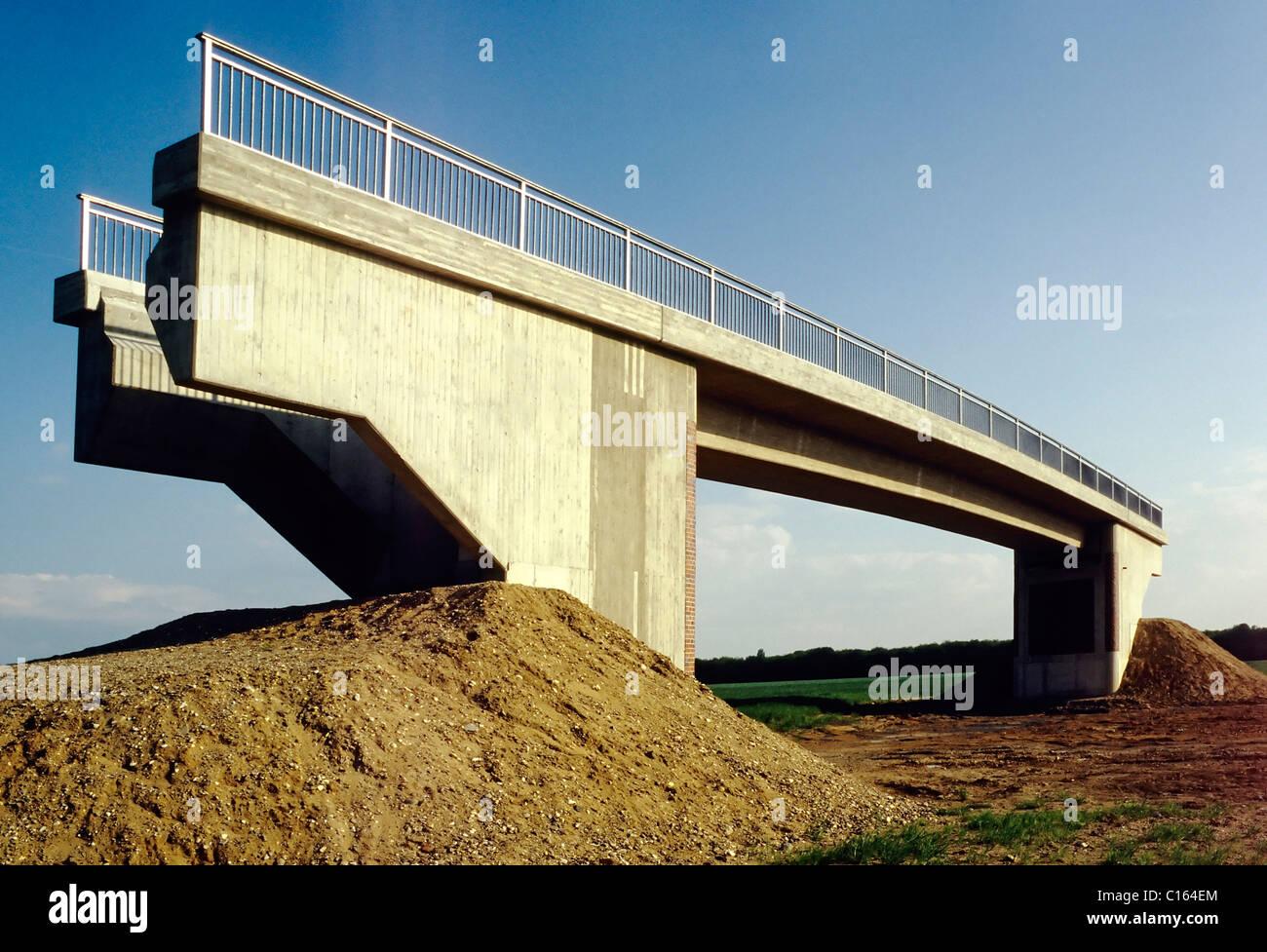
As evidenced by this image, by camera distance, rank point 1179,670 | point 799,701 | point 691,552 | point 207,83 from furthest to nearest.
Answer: point 799,701, point 1179,670, point 691,552, point 207,83

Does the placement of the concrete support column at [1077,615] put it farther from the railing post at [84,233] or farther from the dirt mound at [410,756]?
the railing post at [84,233]

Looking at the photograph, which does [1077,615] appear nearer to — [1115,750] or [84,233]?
[1115,750]

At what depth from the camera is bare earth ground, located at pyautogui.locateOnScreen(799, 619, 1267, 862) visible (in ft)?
50.7

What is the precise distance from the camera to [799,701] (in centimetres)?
4169

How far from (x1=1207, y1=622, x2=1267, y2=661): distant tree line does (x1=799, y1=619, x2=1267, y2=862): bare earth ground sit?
17.9 metres

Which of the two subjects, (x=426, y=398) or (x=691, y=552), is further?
(x=691, y=552)

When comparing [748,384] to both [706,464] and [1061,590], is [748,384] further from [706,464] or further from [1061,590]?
[1061,590]

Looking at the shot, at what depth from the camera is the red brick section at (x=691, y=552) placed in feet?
65.1

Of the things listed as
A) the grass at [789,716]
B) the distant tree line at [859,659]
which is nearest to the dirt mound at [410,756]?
the grass at [789,716]

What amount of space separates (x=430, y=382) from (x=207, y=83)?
4.81 meters

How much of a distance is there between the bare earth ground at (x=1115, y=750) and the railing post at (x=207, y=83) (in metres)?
12.4

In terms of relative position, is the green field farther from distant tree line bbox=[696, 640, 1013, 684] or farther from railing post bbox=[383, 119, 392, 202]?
railing post bbox=[383, 119, 392, 202]

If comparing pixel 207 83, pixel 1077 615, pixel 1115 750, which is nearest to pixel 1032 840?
pixel 1115 750
